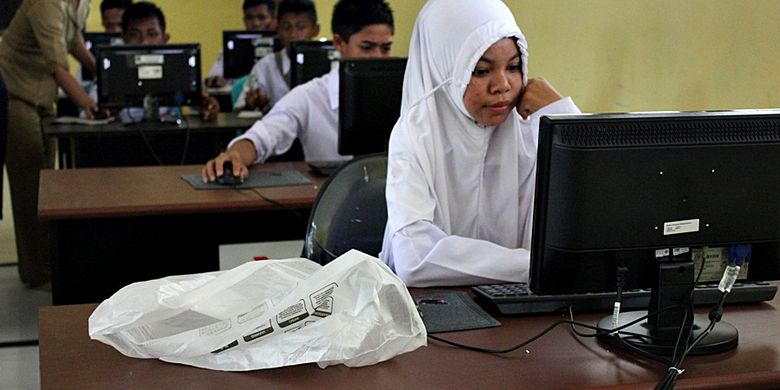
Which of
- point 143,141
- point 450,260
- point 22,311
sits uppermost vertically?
point 450,260

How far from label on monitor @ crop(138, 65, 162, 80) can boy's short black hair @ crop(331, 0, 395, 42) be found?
133cm

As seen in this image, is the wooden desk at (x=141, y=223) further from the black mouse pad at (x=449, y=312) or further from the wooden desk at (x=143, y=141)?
the wooden desk at (x=143, y=141)

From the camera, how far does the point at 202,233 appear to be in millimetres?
3324

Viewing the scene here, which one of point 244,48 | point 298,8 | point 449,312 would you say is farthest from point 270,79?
point 449,312

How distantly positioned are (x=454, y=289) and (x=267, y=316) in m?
0.59

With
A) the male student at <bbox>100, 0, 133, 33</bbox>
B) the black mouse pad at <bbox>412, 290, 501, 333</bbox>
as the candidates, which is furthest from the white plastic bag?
the male student at <bbox>100, 0, 133, 33</bbox>

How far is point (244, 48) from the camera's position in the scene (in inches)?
255

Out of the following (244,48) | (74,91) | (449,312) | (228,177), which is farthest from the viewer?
(244,48)

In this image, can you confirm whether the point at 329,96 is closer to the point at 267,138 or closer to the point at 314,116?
the point at 314,116

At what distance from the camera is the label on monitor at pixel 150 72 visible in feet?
15.8

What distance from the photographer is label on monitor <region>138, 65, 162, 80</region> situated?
4828mm

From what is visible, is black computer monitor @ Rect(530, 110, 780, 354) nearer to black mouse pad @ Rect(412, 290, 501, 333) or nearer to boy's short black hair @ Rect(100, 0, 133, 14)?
black mouse pad @ Rect(412, 290, 501, 333)

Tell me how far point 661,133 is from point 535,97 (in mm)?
650

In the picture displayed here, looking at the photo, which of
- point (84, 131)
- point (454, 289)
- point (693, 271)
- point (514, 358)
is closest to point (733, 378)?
point (693, 271)
